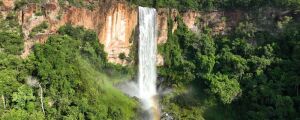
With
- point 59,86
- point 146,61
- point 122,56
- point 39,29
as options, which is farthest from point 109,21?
point 59,86

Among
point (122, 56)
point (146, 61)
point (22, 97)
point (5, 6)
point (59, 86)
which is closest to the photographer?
point (22, 97)

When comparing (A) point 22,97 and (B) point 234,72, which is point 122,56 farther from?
(A) point 22,97

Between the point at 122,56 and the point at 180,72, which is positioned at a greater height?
the point at 122,56

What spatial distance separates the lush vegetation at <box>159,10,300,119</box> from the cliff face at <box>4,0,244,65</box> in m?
1.02

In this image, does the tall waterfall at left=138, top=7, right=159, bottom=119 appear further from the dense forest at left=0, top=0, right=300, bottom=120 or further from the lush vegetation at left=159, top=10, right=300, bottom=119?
the lush vegetation at left=159, top=10, right=300, bottom=119

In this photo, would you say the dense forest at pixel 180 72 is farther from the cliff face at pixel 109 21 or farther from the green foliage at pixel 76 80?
the cliff face at pixel 109 21

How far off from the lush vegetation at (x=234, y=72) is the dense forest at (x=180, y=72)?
0.09 m

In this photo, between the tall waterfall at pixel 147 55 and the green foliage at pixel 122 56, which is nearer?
the green foliage at pixel 122 56

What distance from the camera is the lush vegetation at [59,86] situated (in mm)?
32875

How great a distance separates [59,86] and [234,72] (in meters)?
17.0

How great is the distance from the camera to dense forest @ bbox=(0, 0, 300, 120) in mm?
34188

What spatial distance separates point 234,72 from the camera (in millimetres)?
42844

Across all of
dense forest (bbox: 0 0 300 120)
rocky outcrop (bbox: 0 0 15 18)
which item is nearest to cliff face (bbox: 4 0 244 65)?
rocky outcrop (bbox: 0 0 15 18)

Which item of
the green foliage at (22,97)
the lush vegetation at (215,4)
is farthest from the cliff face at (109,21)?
the green foliage at (22,97)
